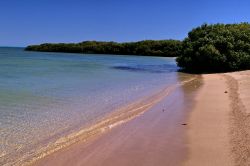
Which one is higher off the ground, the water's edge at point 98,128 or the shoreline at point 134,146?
the shoreline at point 134,146

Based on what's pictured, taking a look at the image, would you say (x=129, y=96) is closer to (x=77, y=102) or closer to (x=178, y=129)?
(x=77, y=102)

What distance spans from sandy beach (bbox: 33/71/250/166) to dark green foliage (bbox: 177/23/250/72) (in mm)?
20195

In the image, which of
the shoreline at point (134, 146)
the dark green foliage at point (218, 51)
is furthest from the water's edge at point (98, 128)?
the dark green foliage at point (218, 51)

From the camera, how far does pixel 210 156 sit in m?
7.08

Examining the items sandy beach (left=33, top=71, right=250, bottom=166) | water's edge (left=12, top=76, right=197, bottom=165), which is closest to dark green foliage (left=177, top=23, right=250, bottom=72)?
water's edge (left=12, top=76, right=197, bottom=165)

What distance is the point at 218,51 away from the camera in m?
32.0

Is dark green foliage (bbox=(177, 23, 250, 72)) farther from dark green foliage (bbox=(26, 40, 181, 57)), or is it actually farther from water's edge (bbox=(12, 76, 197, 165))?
dark green foliage (bbox=(26, 40, 181, 57))

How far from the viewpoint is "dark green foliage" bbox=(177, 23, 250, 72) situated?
1261 inches

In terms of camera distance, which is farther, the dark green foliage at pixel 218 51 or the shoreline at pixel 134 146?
the dark green foliage at pixel 218 51

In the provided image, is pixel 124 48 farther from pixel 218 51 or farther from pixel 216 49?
pixel 218 51

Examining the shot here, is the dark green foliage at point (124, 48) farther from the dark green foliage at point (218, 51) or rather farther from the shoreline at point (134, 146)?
the shoreline at point (134, 146)

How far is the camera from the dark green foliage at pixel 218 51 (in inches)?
1261

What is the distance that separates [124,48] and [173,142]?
315ft

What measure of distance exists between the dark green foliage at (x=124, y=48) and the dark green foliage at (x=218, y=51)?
43469mm
